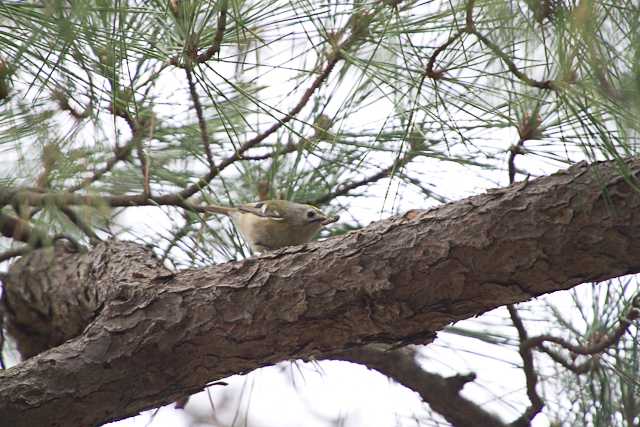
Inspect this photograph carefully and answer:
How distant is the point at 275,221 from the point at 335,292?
0.73 m

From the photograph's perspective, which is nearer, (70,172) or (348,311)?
(348,311)

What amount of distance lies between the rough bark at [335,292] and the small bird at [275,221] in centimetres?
49

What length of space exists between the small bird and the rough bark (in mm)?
495

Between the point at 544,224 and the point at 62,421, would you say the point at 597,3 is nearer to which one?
the point at 544,224

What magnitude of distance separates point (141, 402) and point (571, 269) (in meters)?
0.91

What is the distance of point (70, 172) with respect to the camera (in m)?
2.16

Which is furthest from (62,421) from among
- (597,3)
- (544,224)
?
(597,3)

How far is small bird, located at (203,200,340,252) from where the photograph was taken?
89.6 inches

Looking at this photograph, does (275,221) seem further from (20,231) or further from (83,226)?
(20,231)

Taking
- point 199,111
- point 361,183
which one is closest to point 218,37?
point 199,111

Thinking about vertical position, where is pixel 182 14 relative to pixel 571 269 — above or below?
above

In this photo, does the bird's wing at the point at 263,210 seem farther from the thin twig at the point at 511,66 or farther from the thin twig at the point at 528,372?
the thin twig at the point at 511,66

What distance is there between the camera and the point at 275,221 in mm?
2275

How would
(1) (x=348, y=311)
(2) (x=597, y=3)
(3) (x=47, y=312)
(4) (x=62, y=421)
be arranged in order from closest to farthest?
(2) (x=597, y=3)
(1) (x=348, y=311)
(4) (x=62, y=421)
(3) (x=47, y=312)
